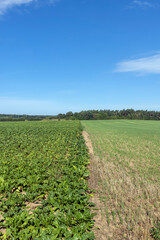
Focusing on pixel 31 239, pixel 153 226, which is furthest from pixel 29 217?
pixel 153 226

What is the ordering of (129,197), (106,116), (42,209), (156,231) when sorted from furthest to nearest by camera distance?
(106,116), (129,197), (42,209), (156,231)

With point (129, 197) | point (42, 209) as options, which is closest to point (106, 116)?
point (129, 197)

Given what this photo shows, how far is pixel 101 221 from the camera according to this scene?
467 centimetres

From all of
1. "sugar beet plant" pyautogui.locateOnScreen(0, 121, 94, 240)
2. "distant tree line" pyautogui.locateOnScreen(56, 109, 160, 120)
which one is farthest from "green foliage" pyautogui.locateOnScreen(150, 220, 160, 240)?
"distant tree line" pyautogui.locateOnScreen(56, 109, 160, 120)

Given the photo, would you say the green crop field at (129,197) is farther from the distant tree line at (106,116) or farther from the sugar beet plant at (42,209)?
the distant tree line at (106,116)

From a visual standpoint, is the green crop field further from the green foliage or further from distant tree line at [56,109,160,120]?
distant tree line at [56,109,160,120]

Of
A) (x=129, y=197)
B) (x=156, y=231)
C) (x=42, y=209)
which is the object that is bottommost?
(x=129, y=197)

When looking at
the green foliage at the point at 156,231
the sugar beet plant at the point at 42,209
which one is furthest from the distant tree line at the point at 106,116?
the green foliage at the point at 156,231

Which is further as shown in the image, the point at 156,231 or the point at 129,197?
the point at 129,197

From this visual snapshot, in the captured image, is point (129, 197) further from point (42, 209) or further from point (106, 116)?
point (106, 116)

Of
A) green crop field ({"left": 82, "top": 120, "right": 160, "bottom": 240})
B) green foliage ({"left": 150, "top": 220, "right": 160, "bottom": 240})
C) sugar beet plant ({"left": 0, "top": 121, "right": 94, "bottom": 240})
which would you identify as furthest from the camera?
green crop field ({"left": 82, "top": 120, "right": 160, "bottom": 240})

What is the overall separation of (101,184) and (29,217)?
3.89 meters

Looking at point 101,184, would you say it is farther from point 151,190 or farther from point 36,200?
point 36,200

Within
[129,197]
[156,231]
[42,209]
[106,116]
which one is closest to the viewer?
[156,231]
